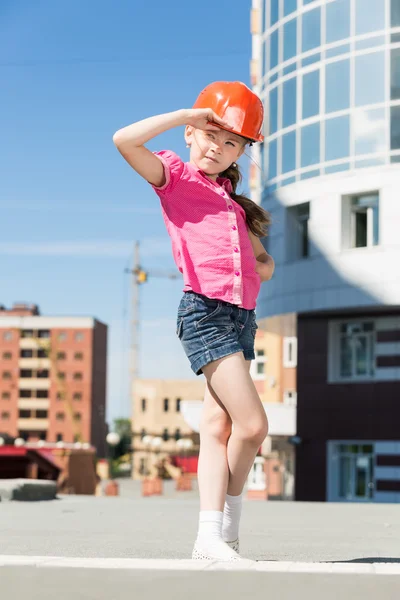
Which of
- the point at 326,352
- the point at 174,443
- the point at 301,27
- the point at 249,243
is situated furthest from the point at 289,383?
the point at 249,243

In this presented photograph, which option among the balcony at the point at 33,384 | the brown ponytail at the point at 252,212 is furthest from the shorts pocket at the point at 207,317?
the balcony at the point at 33,384

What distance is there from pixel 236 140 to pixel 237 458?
130 cm

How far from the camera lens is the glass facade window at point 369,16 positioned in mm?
32094

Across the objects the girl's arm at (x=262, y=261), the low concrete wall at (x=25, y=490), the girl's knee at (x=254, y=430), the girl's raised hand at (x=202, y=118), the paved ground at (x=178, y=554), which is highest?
the girl's raised hand at (x=202, y=118)

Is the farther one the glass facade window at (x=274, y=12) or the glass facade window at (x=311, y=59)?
the glass facade window at (x=274, y=12)

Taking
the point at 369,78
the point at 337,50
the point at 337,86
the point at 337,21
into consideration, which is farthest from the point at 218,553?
the point at 337,21

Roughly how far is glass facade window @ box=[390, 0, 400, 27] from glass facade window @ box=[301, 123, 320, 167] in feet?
11.8

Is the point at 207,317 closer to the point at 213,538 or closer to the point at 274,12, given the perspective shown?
the point at 213,538

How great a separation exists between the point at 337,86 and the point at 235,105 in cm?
2905

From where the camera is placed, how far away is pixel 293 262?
116 ft

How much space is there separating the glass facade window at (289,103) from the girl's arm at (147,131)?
30171 mm

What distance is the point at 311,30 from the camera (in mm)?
33844

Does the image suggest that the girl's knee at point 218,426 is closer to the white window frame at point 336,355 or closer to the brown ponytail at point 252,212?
the brown ponytail at point 252,212

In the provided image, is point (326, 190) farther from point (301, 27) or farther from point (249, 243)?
point (249, 243)
